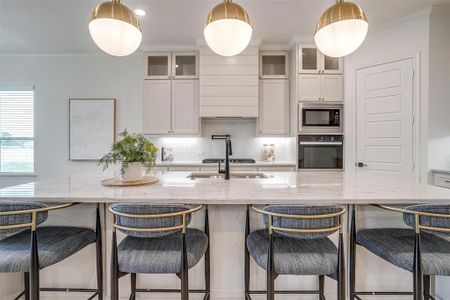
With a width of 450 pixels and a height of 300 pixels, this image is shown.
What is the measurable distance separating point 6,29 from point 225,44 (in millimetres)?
3551

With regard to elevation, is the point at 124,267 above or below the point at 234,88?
below

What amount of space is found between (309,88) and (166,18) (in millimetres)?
2191

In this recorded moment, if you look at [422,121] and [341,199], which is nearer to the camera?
[341,199]

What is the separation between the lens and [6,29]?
3383mm

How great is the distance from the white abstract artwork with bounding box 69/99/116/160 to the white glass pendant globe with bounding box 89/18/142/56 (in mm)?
2762

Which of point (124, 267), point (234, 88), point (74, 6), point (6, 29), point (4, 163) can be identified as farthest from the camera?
point (4, 163)

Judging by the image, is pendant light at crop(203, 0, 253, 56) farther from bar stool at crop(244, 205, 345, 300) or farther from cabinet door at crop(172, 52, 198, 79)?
cabinet door at crop(172, 52, 198, 79)

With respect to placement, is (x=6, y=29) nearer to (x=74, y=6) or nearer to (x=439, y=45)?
(x=74, y=6)

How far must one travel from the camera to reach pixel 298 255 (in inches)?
52.7

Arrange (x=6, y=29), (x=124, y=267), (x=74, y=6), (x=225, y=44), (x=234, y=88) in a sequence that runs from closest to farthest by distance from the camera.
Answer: (x=124, y=267), (x=225, y=44), (x=74, y=6), (x=6, y=29), (x=234, y=88)

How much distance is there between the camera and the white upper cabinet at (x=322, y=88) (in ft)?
12.0

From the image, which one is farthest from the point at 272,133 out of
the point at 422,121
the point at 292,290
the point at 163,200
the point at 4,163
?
the point at 4,163

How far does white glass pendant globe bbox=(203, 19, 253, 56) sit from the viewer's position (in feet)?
5.30

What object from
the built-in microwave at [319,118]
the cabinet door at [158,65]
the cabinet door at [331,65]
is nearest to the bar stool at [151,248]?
the built-in microwave at [319,118]
